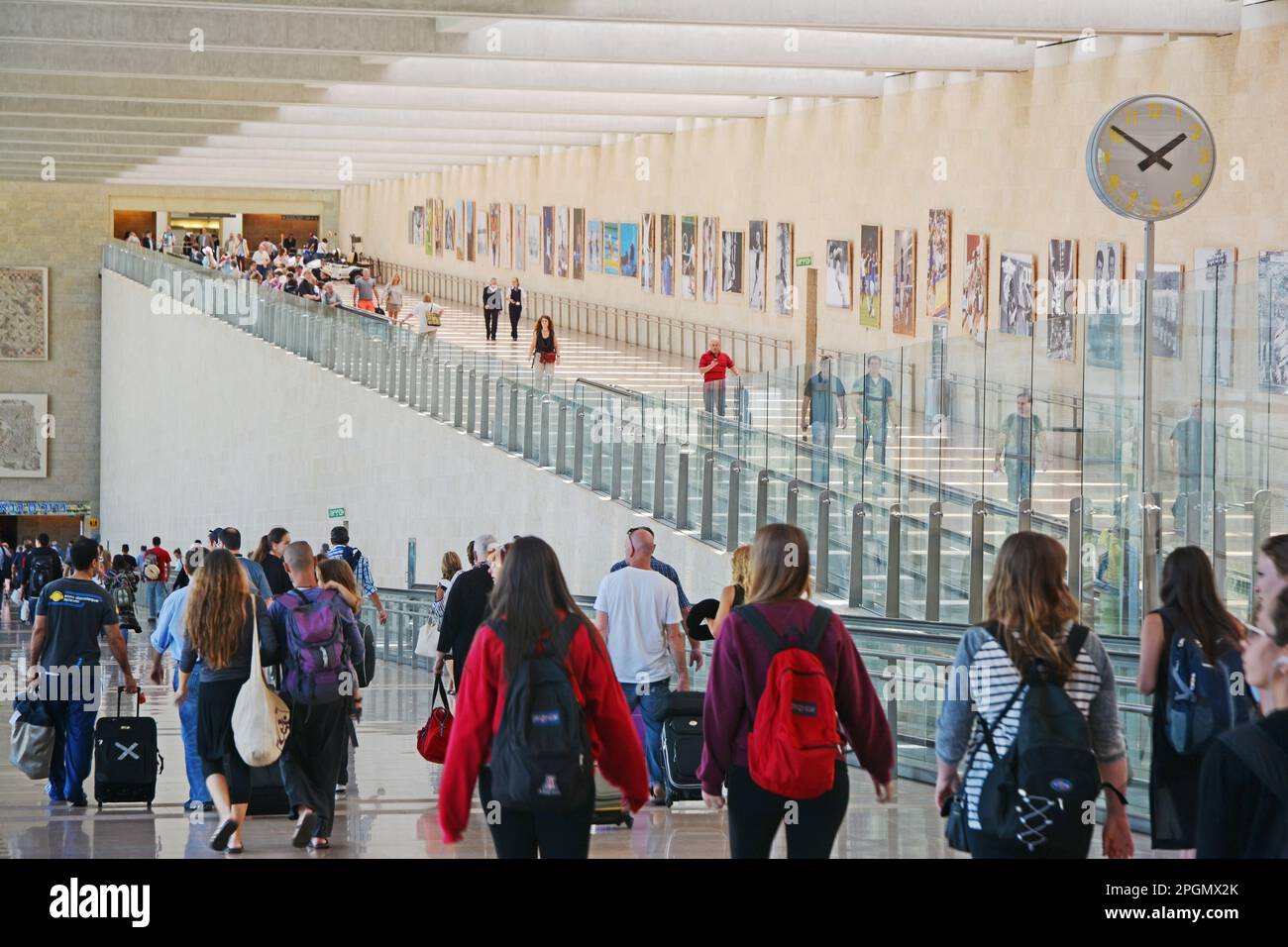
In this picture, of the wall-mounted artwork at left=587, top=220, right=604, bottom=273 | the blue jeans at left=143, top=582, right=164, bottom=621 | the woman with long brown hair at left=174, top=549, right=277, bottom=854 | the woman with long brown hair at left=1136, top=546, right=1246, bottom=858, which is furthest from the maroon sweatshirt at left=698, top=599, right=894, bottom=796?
the wall-mounted artwork at left=587, top=220, right=604, bottom=273

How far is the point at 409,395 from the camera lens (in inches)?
1084

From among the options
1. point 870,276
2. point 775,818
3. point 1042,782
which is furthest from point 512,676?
point 870,276

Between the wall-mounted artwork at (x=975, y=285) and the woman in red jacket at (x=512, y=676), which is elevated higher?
the wall-mounted artwork at (x=975, y=285)

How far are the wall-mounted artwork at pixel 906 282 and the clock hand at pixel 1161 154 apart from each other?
14.9 meters

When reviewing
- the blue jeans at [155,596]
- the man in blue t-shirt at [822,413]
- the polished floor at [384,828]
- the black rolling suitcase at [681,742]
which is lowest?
the blue jeans at [155,596]

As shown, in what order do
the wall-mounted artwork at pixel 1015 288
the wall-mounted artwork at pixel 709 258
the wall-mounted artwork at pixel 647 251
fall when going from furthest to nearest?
the wall-mounted artwork at pixel 647 251
the wall-mounted artwork at pixel 709 258
the wall-mounted artwork at pixel 1015 288

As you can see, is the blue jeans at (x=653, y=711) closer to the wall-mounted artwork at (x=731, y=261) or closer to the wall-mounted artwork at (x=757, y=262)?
the wall-mounted artwork at (x=757, y=262)

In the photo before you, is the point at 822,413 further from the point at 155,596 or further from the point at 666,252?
the point at 666,252

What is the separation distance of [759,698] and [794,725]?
0.44 feet

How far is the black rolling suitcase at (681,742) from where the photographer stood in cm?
845

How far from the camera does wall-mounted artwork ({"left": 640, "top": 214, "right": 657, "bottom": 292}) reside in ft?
117

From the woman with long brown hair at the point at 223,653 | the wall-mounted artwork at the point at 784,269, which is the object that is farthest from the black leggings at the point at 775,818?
the wall-mounted artwork at the point at 784,269
